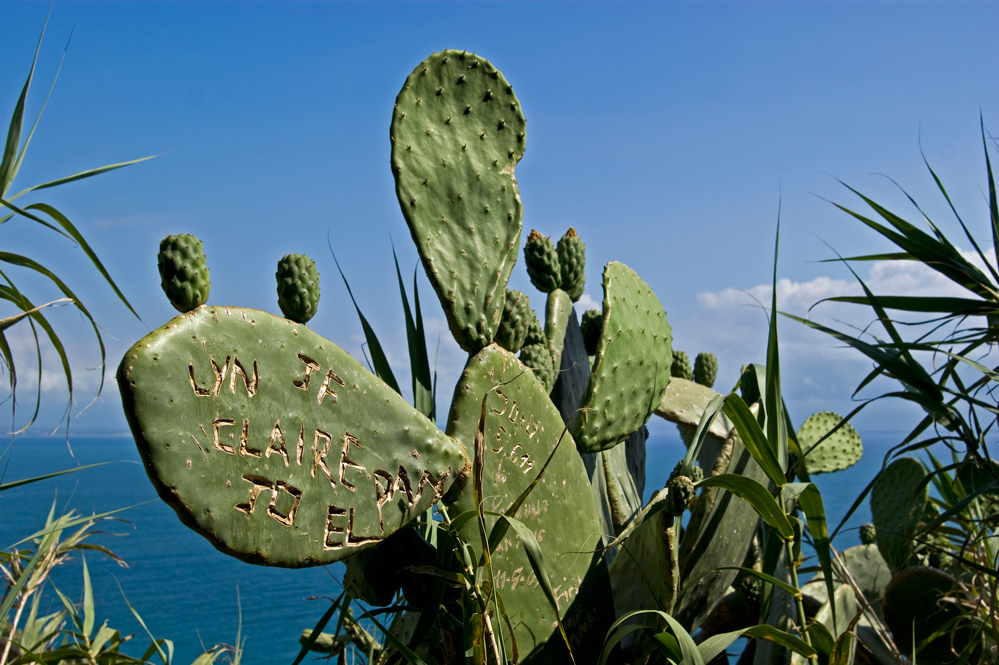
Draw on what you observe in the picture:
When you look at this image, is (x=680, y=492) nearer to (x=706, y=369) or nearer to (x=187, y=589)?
(x=706, y=369)

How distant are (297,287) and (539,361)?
556 millimetres

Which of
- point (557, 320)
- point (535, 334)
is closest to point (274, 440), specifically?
point (535, 334)

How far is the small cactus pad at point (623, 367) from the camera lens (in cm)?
140

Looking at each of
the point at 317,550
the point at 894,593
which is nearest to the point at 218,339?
the point at 317,550

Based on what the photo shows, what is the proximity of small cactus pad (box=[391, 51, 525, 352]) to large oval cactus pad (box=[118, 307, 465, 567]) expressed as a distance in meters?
0.24

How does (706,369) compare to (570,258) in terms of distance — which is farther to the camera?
(706,369)

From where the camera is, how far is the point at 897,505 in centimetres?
229

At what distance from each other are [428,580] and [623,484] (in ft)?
2.65

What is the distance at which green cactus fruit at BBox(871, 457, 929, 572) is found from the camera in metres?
2.20

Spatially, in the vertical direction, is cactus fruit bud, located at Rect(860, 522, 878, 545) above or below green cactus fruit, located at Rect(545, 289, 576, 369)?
below

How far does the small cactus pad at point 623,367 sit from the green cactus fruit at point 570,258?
0.91ft

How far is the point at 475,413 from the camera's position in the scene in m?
1.16

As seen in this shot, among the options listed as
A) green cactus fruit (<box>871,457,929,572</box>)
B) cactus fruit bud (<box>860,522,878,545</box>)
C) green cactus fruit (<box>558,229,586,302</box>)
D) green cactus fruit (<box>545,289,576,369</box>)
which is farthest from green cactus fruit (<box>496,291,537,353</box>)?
cactus fruit bud (<box>860,522,878,545</box>)

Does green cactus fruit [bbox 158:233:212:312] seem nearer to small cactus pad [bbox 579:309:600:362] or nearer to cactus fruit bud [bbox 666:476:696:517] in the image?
cactus fruit bud [bbox 666:476:696:517]
